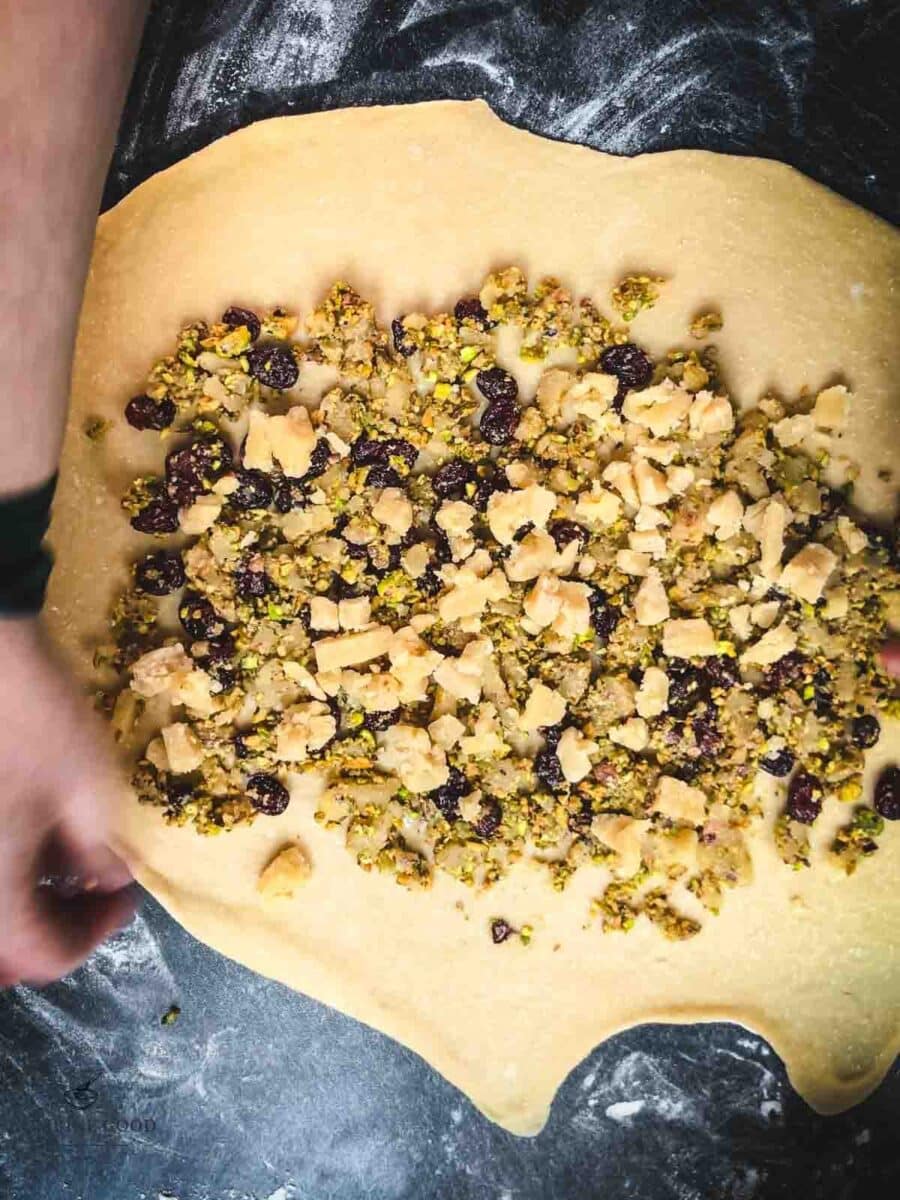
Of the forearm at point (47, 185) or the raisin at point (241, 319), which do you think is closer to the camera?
the forearm at point (47, 185)

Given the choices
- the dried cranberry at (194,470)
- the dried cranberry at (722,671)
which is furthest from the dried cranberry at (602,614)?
the dried cranberry at (194,470)

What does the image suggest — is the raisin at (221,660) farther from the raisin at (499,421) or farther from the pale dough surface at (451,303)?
the raisin at (499,421)

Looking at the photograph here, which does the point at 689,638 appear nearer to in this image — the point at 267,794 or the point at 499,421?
the point at 499,421

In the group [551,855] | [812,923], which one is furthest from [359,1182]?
[812,923]

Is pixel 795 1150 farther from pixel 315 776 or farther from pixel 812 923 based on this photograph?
pixel 315 776

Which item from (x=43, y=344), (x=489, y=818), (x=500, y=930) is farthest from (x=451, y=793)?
(x=43, y=344)

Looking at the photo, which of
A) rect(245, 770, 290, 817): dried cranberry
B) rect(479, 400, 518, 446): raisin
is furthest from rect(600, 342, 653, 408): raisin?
rect(245, 770, 290, 817): dried cranberry
